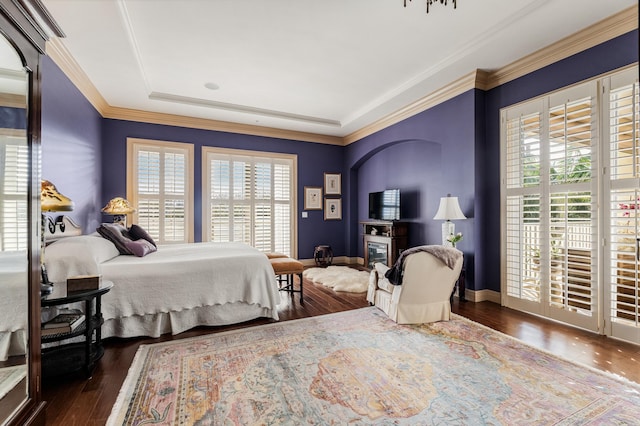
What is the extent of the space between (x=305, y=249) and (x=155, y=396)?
187 inches

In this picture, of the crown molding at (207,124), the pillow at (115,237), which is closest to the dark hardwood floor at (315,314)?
the pillow at (115,237)

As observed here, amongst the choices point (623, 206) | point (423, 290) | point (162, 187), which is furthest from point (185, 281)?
point (623, 206)

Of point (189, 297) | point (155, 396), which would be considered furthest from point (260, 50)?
point (155, 396)

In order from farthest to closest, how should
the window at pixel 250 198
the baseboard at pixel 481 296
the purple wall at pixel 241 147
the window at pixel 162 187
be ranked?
1. the window at pixel 250 198
2. the window at pixel 162 187
3. the purple wall at pixel 241 147
4. the baseboard at pixel 481 296

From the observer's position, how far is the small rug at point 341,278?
4.42m

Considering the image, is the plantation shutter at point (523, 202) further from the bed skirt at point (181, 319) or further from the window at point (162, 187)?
the window at point (162, 187)

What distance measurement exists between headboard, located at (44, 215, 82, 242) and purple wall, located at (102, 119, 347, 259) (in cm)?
162

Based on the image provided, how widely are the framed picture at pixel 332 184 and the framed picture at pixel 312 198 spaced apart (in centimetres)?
21

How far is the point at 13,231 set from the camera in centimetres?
140

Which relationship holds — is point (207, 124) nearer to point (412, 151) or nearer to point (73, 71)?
point (73, 71)

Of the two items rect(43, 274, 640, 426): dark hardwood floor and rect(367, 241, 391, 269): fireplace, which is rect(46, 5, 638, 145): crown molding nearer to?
rect(367, 241, 391, 269): fireplace

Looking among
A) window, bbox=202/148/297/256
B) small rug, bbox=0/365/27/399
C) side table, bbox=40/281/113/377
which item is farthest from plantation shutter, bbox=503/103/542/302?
small rug, bbox=0/365/27/399

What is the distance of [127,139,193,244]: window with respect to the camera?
17.1ft

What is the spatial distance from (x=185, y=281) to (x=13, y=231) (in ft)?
5.06
